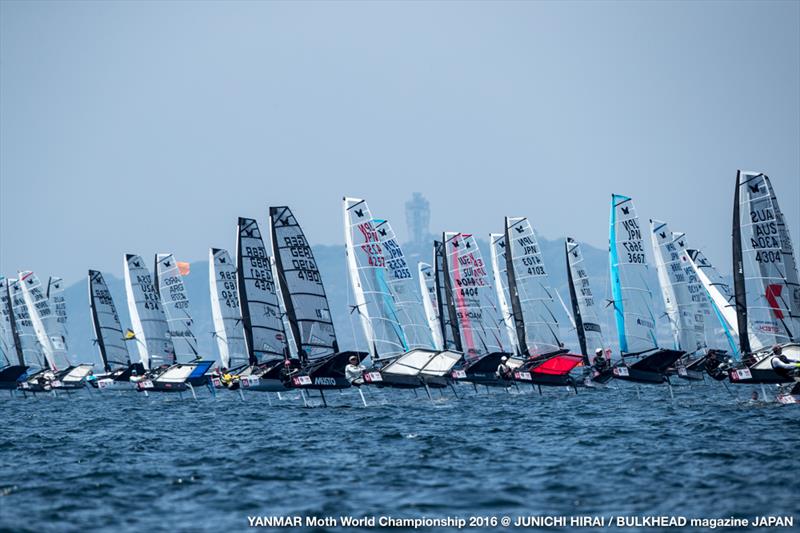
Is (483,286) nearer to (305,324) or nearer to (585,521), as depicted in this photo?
(305,324)

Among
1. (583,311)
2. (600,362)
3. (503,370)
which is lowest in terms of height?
(600,362)

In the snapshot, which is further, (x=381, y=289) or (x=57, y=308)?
(x=57, y=308)

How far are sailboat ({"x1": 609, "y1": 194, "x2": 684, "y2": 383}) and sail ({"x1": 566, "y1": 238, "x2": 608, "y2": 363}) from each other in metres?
6.56

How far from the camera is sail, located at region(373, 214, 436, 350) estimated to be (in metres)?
41.0

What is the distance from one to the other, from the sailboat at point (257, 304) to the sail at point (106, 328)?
2478 cm

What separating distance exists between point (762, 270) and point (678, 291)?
18640 mm

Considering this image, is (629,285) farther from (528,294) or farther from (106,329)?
(106,329)

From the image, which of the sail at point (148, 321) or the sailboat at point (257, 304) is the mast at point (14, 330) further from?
the sailboat at point (257, 304)

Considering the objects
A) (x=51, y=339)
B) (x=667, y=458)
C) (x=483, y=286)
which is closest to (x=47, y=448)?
(x=667, y=458)

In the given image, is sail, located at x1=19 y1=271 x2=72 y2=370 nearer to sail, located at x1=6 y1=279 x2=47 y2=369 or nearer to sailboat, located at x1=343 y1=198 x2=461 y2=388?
sail, located at x1=6 y1=279 x2=47 y2=369

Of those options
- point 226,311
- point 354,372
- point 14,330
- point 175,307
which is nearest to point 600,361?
point 354,372

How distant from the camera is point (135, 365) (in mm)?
62125

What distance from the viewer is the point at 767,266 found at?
Result: 112 ft

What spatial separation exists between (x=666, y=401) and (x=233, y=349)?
79.6 feet
